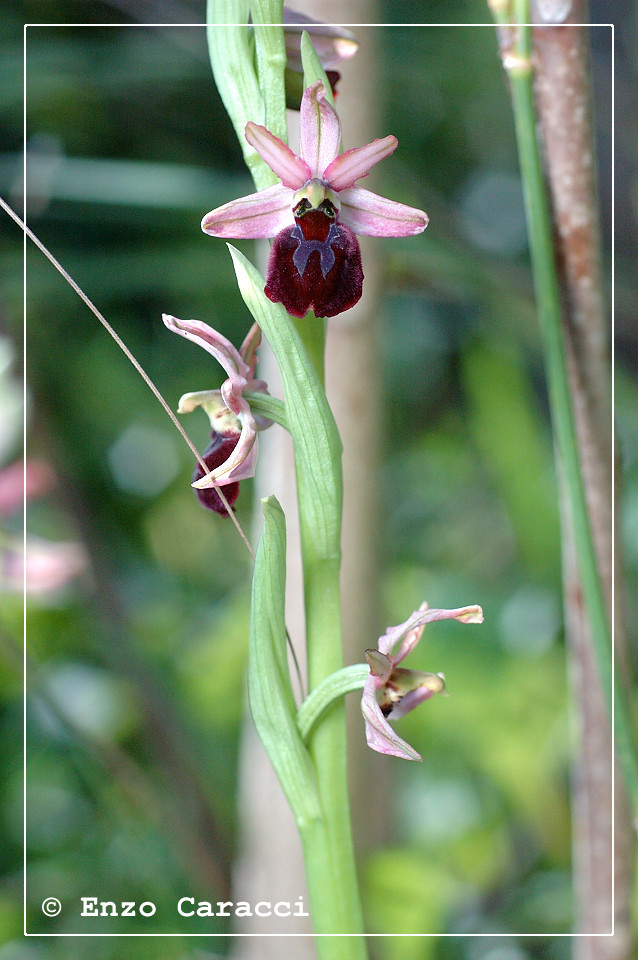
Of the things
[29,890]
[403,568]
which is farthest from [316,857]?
[403,568]

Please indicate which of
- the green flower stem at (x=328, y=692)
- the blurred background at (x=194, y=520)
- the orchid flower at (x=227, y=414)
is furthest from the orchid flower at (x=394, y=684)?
the blurred background at (x=194, y=520)

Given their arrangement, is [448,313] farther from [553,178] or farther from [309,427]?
[309,427]

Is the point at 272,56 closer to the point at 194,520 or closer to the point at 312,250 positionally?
the point at 312,250
